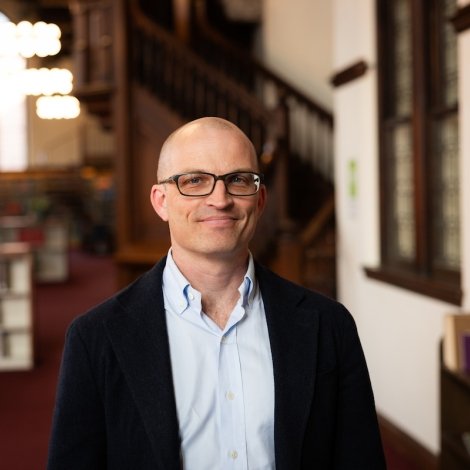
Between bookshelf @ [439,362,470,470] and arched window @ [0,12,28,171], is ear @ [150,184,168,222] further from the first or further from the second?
arched window @ [0,12,28,171]

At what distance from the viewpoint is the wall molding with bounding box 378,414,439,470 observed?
168 inches

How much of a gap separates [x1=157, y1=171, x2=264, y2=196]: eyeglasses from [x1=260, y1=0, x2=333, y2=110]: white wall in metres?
7.99

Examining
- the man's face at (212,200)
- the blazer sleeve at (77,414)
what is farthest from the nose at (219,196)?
the blazer sleeve at (77,414)

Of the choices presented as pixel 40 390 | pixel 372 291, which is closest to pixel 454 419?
pixel 372 291

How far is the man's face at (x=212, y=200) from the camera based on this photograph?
5.02ft

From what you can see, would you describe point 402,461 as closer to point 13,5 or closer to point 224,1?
point 224,1

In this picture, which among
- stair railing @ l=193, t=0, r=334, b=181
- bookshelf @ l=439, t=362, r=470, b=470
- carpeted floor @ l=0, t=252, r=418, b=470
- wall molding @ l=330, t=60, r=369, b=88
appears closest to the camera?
bookshelf @ l=439, t=362, r=470, b=470

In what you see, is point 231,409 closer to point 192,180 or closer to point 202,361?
point 202,361

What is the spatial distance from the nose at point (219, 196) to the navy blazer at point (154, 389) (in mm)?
233

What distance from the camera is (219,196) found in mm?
1521

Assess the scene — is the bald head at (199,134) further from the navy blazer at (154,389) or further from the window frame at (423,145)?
the window frame at (423,145)

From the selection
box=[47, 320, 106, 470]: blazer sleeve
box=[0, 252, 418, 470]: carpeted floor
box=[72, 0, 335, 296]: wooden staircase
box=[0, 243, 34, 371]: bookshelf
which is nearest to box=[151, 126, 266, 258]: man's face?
box=[47, 320, 106, 470]: blazer sleeve

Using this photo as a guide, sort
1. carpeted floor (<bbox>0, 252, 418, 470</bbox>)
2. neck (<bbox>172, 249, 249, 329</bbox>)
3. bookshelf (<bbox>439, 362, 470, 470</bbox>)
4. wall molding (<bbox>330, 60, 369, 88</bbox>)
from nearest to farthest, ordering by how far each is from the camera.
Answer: neck (<bbox>172, 249, 249, 329</bbox>), bookshelf (<bbox>439, 362, 470, 470</bbox>), carpeted floor (<bbox>0, 252, 418, 470</bbox>), wall molding (<bbox>330, 60, 369, 88</bbox>)

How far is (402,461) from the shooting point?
453 centimetres
